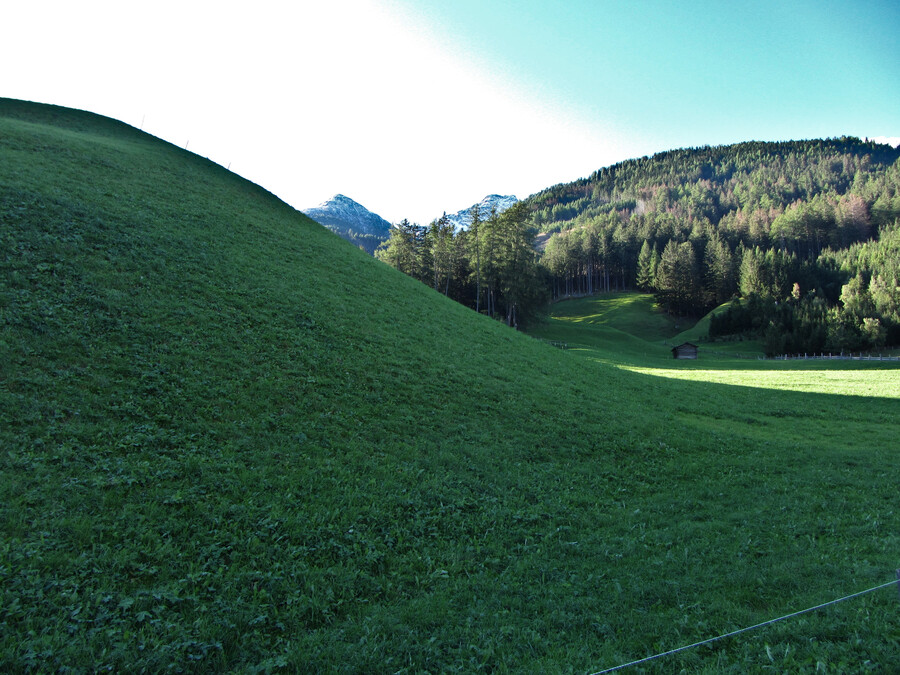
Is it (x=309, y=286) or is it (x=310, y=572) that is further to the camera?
(x=309, y=286)

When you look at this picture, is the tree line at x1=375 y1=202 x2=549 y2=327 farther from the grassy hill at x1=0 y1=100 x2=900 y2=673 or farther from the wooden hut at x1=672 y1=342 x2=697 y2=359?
the grassy hill at x1=0 y1=100 x2=900 y2=673

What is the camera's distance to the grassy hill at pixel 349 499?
236 inches

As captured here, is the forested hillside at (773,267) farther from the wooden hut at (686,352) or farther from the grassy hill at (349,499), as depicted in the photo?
the grassy hill at (349,499)

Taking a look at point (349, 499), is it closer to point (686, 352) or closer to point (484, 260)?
point (484, 260)

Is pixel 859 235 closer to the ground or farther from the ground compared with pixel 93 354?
farther from the ground

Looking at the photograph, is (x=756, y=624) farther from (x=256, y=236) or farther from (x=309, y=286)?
(x=256, y=236)

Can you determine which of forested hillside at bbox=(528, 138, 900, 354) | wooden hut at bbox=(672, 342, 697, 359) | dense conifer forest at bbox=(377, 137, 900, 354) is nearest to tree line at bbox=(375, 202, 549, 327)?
dense conifer forest at bbox=(377, 137, 900, 354)

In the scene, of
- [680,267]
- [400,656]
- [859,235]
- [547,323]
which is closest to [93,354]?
[400,656]

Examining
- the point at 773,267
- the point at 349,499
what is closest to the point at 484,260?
the point at 349,499

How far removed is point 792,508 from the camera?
37.5 feet

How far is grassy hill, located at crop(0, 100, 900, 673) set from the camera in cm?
600

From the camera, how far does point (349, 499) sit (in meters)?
9.52

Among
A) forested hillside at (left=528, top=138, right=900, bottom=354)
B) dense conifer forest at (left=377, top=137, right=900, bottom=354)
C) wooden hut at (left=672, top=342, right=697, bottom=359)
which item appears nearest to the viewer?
wooden hut at (left=672, top=342, right=697, bottom=359)

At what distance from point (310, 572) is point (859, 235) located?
192 meters
